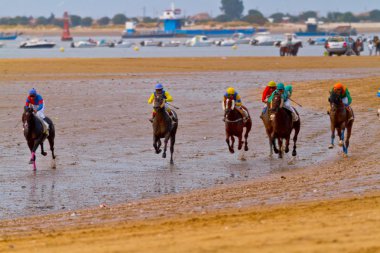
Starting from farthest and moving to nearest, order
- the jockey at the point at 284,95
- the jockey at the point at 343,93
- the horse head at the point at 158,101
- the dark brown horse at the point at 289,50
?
the dark brown horse at the point at 289,50 → the jockey at the point at 284,95 → the jockey at the point at 343,93 → the horse head at the point at 158,101

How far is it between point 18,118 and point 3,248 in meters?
19.9

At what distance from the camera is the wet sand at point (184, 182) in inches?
517

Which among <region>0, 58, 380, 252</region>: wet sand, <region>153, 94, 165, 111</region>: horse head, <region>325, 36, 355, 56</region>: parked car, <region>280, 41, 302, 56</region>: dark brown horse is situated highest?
<region>153, 94, 165, 111</region>: horse head

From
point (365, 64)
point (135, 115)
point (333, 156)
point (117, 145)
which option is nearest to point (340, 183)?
point (333, 156)

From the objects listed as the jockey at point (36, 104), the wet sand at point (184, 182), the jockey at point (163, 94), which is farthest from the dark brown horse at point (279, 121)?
the jockey at point (36, 104)

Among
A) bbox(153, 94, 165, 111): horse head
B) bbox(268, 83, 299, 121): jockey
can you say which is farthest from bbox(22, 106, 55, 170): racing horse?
bbox(268, 83, 299, 121): jockey

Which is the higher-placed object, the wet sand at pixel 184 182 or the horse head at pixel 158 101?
the horse head at pixel 158 101

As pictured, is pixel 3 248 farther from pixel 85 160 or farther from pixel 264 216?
pixel 85 160

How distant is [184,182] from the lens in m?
21.0

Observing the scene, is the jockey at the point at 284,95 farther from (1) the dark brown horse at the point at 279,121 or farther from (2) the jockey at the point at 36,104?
(2) the jockey at the point at 36,104

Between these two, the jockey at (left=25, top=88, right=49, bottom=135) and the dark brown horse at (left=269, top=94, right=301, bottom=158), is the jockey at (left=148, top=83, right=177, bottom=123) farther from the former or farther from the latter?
the jockey at (left=25, top=88, right=49, bottom=135)

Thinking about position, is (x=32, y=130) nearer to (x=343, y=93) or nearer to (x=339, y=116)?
(x=339, y=116)

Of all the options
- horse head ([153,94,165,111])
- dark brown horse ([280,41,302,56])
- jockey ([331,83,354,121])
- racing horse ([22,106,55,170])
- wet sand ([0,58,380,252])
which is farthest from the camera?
dark brown horse ([280,41,302,56])

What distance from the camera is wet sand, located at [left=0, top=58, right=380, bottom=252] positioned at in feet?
43.1
